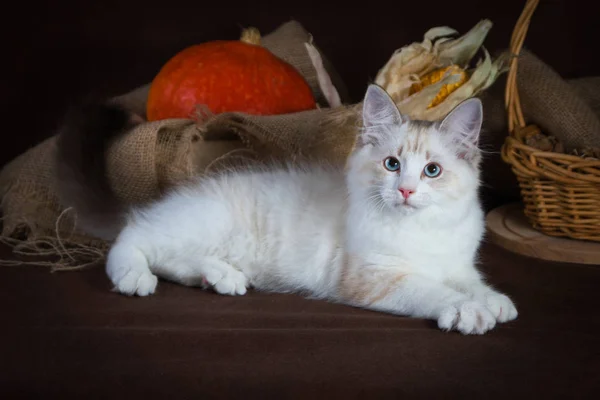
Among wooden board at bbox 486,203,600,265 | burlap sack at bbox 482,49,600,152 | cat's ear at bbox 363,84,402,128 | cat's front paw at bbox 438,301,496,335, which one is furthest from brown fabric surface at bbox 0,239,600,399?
burlap sack at bbox 482,49,600,152

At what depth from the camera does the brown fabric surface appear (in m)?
1.39

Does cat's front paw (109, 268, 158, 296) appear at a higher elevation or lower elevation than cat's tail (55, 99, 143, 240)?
lower

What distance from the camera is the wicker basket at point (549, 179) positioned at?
83.6 inches

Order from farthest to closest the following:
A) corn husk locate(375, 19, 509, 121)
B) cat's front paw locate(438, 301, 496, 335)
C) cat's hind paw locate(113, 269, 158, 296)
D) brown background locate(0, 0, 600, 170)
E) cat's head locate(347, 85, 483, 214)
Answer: brown background locate(0, 0, 600, 170)
corn husk locate(375, 19, 509, 121)
cat's hind paw locate(113, 269, 158, 296)
cat's head locate(347, 85, 483, 214)
cat's front paw locate(438, 301, 496, 335)

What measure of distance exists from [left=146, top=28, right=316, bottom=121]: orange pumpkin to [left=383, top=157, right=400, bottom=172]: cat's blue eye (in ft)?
2.38

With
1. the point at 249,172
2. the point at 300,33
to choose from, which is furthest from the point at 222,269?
the point at 300,33

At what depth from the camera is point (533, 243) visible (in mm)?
2236

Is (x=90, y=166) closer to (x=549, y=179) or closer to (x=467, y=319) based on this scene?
(x=467, y=319)

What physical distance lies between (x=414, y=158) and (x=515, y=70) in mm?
699

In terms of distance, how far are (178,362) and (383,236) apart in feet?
1.94

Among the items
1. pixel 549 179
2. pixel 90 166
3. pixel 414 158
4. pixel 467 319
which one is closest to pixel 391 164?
pixel 414 158

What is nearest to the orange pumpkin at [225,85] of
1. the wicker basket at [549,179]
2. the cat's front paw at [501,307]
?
the wicker basket at [549,179]

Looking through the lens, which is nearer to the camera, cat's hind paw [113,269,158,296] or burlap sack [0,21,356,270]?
cat's hind paw [113,269,158,296]

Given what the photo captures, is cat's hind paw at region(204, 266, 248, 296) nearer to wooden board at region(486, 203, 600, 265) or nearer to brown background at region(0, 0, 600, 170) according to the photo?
wooden board at region(486, 203, 600, 265)
